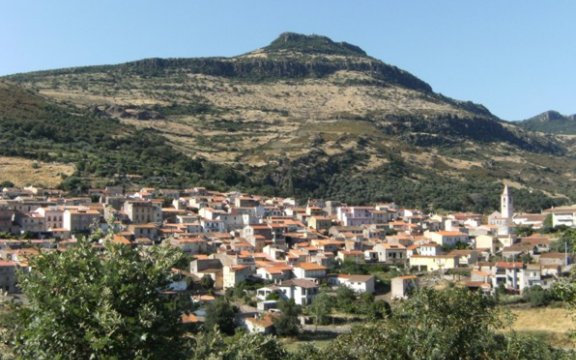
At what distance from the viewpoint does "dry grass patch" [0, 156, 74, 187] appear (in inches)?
3083

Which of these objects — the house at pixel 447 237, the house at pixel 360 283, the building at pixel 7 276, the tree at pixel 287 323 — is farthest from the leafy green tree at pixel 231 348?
the house at pixel 447 237

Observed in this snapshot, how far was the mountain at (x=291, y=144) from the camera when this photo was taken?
340ft

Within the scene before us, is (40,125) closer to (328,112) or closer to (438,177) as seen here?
(438,177)

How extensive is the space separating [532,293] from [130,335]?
43.7 metres

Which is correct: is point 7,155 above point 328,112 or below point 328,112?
below

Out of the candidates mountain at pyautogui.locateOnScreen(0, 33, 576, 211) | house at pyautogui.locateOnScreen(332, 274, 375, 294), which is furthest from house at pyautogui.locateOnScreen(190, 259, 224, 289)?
mountain at pyautogui.locateOnScreen(0, 33, 576, 211)

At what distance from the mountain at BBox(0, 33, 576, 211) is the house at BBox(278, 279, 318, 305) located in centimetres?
3908

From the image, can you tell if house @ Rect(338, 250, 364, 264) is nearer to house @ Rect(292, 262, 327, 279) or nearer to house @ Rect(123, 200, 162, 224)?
house @ Rect(292, 262, 327, 279)

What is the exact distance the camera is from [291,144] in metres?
132

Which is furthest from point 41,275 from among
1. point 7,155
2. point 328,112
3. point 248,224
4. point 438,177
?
point 328,112

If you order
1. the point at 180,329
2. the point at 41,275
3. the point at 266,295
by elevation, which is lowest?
the point at 266,295

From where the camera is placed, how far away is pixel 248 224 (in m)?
70.2

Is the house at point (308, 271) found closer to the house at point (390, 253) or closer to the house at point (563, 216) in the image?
the house at point (390, 253)

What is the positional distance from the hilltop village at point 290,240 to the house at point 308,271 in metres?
0.08
